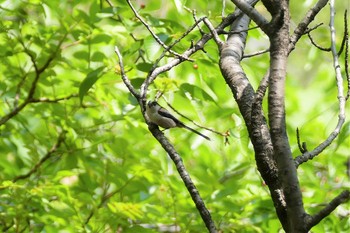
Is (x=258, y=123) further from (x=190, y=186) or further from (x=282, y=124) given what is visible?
(x=190, y=186)

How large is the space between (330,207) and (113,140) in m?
2.49

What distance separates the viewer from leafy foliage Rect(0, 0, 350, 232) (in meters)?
3.39

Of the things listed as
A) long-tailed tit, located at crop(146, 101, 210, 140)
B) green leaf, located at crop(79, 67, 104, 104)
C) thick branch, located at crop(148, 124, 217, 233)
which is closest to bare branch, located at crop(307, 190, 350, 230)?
thick branch, located at crop(148, 124, 217, 233)

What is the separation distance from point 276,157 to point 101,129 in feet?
8.03

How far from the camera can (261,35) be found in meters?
3.70

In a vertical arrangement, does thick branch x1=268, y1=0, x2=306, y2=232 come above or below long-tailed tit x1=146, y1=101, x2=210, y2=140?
below

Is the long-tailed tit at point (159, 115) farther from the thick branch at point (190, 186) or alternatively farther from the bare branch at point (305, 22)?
the bare branch at point (305, 22)

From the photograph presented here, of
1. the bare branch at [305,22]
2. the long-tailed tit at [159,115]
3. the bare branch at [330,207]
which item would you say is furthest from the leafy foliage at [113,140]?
the bare branch at [330,207]

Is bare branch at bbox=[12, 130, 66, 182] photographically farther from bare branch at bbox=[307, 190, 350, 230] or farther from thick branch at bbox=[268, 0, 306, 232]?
bare branch at bbox=[307, 190, 350, 230]

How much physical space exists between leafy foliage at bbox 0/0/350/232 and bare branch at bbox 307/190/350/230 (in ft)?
4.67

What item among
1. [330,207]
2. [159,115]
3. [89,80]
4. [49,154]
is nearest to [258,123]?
[330,207]

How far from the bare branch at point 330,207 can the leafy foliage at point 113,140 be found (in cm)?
142

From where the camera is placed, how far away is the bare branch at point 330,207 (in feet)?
5.05

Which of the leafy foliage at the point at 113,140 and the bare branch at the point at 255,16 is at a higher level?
the leafy foliage at the point at 113,140
